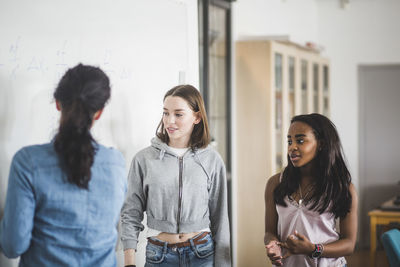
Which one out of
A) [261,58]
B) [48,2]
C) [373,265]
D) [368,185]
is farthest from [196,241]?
[368,185]

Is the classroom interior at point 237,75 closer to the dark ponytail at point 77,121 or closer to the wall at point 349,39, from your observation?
the wall at point 349,39

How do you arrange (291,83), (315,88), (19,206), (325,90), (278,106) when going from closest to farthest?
(19,206) → (278,106) → (291,83) → (315,88) → (325,90)

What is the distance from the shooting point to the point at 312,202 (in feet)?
5.87

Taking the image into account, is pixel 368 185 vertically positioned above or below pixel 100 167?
below

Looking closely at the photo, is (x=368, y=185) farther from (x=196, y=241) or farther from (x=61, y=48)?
(x=61, y=48)

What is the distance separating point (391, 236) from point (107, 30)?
1463 mm

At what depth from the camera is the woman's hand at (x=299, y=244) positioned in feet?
5.49

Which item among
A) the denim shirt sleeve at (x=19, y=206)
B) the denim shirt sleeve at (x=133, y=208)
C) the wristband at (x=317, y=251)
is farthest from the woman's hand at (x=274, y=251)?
the denim shirt sleeve at (x=19, y=206)

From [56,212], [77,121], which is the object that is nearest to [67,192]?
[56,212]

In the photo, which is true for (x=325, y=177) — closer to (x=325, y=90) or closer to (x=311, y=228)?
(x=311, y=228)

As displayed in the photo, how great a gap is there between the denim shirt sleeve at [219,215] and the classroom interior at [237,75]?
0.41 metres

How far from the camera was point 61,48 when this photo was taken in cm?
168

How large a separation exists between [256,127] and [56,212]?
101 inches

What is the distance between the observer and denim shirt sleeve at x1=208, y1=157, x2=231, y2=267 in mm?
1876
